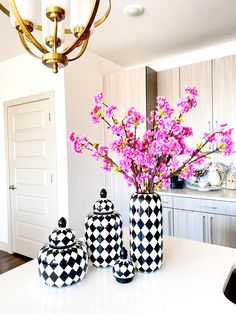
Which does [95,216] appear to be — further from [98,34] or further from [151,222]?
[98,34]

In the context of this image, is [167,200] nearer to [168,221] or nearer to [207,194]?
[168,221]

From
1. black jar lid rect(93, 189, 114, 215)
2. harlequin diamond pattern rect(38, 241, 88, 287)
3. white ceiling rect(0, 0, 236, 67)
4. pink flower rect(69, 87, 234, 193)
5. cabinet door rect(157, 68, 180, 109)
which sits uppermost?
white ceiling rect(0, 0, 236, 67)

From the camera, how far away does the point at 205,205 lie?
7.96 ft

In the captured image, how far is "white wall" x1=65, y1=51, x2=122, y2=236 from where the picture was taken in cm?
271

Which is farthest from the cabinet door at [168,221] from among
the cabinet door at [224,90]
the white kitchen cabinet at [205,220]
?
the cabinet door at [224,90]

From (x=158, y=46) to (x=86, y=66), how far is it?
0.90 meters

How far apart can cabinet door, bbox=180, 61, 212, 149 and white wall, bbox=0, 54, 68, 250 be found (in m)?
1.45

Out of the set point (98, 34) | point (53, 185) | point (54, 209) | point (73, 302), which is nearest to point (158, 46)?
point (98, 34)

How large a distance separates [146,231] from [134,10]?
6.38ft

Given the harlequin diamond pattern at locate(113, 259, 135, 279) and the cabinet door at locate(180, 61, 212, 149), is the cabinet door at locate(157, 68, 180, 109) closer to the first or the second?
the cabinet door at locate(180, 61, 212, 149)

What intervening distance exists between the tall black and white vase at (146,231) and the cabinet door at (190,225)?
5.18 ft

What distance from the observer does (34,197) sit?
307cm

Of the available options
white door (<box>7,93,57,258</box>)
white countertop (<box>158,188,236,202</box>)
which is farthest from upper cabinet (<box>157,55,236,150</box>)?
white door (<box>7,93,57,258</box>)

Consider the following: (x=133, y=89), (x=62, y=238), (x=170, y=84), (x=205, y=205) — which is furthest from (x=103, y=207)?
(x=170, y=84)
